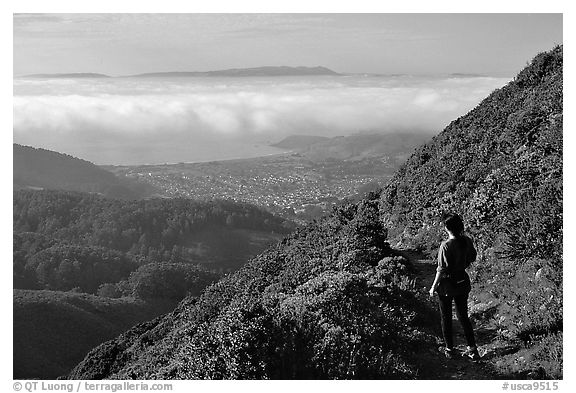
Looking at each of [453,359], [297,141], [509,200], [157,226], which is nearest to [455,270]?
[453,359]

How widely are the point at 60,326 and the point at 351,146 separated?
111 m

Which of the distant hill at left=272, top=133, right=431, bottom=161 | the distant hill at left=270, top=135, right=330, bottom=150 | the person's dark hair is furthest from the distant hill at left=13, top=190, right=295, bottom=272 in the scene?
the person's dark hair

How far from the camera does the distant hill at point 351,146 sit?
13562 cm

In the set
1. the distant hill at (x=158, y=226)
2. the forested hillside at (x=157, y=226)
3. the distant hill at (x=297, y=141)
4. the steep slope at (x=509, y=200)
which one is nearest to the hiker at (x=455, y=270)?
the steep slope at (x=509, y=200)

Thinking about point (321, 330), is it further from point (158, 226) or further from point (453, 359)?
point (158, 226)

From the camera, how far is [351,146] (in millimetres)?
166625

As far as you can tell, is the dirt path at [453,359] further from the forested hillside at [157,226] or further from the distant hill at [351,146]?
the distant hill at [351,146]

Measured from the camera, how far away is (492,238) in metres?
9.59

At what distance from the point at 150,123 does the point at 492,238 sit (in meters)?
198

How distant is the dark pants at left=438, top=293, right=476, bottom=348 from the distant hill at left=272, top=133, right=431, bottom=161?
121m

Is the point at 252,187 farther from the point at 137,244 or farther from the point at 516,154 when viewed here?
the point at 516,154

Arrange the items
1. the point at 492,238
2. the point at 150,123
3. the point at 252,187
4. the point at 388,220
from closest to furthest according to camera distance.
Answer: the point at 492,238 < the point at 388,220 < the point at 252,187 < the point at 150,123

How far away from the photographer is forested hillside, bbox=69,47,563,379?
289 inches
